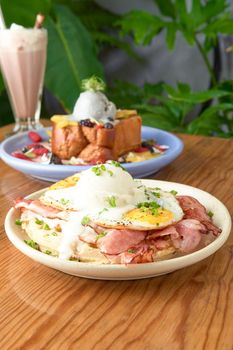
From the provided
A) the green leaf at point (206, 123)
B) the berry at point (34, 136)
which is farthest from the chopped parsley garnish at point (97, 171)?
the green leaf at point (206, 123)

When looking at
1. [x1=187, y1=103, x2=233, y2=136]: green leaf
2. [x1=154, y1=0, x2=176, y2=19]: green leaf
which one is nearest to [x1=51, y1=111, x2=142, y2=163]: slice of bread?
[x1=187, y1=103, x2=233, y2=136]: green leaf

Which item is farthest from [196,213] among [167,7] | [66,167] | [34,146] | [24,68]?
[167,7]

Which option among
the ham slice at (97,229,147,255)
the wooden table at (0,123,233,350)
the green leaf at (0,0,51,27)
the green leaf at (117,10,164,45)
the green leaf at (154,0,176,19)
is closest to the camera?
the wooden table at (0,123,233,350)

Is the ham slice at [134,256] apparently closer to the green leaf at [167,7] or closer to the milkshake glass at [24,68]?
the milkshake glass at [24,68]

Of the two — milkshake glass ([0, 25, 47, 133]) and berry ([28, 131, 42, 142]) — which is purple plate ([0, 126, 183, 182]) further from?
milkshake glass ([0, 25, 47, 133])

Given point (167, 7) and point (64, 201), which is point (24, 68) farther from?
point (167, 7)

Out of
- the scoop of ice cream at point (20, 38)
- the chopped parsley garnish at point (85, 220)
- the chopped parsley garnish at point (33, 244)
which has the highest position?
the scoop of ice cream at point (20, 38)

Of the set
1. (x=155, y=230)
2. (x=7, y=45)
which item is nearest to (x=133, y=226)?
(x=155, y=230)
